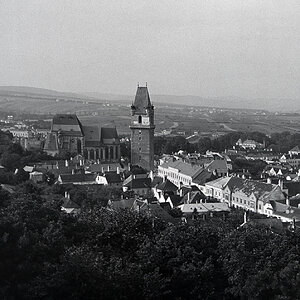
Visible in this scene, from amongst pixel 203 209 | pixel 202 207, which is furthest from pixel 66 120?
pixel 203 209

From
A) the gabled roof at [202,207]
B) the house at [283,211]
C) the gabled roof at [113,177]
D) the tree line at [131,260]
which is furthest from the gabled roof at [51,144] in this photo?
the tree line at [131,260]

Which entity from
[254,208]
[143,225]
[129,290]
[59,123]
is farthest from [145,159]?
[129,290]

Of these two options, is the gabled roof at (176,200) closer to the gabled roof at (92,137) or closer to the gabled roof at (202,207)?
the gabled roof at (202,207)

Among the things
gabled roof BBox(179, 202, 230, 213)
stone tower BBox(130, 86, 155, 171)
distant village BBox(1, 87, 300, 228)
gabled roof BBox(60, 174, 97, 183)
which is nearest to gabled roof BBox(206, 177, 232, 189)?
distant village BBox(1, 87, 300, 228)

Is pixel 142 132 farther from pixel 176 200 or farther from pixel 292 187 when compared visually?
pixel 176 200

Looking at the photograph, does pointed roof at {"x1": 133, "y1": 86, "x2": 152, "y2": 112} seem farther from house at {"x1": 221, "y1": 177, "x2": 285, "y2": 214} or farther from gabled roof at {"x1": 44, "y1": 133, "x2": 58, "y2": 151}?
house at {"x1": 221, "y1": 177, "x2": 285, "y2": 214}

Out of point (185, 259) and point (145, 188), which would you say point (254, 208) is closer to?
point (145, 188)

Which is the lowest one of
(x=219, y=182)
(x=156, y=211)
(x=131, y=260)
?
(x=219, y=182)
